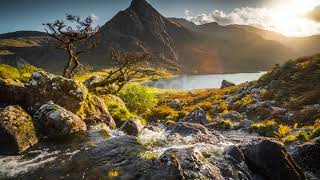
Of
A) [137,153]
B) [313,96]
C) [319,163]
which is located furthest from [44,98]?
[313,96]

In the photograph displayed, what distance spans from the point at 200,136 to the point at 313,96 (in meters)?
20.9

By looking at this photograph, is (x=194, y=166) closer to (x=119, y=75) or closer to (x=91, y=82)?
(x=91, y=82)

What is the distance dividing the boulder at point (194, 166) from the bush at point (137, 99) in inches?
1008

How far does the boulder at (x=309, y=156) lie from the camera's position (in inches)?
607

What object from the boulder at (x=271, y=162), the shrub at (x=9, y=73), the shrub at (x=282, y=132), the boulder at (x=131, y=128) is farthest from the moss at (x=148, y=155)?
the shrub at (x=9, y=73)

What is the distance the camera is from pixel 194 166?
41.0 feet

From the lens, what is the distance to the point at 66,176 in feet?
39.0

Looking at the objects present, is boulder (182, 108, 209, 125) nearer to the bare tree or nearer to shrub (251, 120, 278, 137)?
shrub (251, 120, 278, 137)

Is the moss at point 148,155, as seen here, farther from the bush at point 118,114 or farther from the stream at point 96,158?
the bush at point 118,114


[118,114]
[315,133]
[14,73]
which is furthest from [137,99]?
[315,133]

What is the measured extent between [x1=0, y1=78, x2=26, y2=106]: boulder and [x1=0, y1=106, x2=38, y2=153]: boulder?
12.3ft

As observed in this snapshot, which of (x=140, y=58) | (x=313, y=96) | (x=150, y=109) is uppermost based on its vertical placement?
(x=140, y=58)

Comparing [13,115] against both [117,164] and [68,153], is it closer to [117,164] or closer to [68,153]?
[68,153]

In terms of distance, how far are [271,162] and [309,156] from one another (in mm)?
3606
